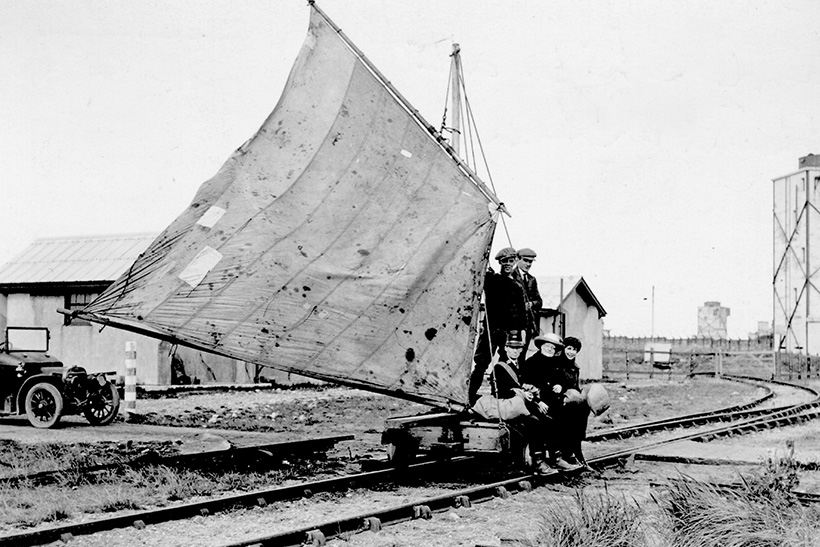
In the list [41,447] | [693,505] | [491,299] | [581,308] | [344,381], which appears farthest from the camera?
[581,308]

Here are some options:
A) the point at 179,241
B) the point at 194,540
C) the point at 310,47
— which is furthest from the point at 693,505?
the point at 310,47

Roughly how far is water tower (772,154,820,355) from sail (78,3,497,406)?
39.5 metres

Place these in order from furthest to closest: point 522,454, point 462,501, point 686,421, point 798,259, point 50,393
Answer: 1. point 798,259
2. point 686,421
3. point 50,393
4. point 522,454
5. point 462,501

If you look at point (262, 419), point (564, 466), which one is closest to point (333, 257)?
point (564, 466)

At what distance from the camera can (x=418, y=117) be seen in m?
9.06

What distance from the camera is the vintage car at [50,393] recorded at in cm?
1360

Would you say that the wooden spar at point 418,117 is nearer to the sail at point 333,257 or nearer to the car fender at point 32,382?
the sail at point 333,257

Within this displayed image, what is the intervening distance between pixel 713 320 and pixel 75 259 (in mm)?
59416

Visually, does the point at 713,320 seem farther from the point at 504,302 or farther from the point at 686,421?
the point at 504,302

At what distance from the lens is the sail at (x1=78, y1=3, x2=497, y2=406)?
784 centimetres

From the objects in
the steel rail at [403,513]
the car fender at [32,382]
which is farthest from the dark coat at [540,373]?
the car fender at [32,382]

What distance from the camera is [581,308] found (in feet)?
108

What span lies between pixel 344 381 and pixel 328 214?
1.57 m

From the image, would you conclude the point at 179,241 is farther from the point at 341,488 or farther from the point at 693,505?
the point at 693,505
